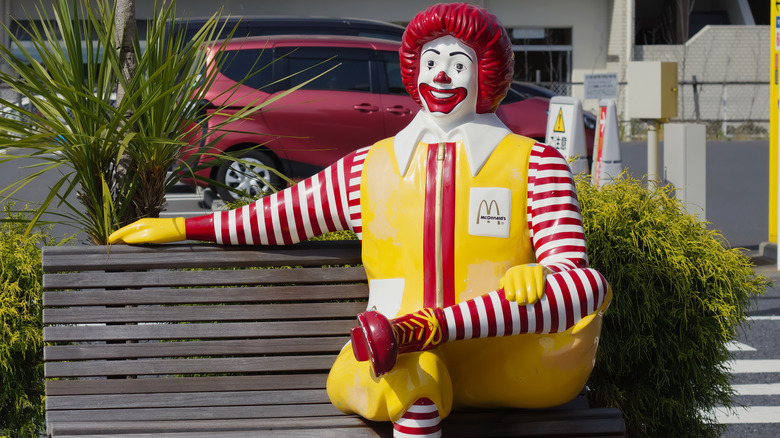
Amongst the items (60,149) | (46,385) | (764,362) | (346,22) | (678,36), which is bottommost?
(764,362)

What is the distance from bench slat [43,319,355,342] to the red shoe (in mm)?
734

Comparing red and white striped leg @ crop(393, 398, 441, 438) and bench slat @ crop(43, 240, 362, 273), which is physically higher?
bench slat @ crop(43, 240, 362, 273)

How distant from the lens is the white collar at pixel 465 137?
2.63 meters

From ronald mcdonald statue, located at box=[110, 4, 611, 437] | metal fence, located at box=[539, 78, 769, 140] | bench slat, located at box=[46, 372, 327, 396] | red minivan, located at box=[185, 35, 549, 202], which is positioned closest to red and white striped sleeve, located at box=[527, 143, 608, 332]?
ronald mcdonald statue, located at box=[110, 4, 611, 437]

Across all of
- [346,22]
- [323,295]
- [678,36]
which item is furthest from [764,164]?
[323,295]

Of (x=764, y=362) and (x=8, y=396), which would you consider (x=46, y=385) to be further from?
(x=764, y=362)

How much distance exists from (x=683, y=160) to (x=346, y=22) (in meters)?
5.39

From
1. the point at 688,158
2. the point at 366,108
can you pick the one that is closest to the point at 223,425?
Answer: the point at 688,158

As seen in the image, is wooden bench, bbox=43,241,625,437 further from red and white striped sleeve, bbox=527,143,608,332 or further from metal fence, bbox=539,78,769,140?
metal fence, bbox=539,78,769,140

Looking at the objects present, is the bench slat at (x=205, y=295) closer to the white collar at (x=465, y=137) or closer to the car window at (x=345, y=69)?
the white collar at (x=465, y=137)

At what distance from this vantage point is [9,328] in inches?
123

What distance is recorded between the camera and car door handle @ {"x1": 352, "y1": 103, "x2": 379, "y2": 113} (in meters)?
9.84

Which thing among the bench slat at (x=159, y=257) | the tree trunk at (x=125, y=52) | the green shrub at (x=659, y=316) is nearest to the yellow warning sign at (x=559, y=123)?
the green shrub at (x=659, y=316)

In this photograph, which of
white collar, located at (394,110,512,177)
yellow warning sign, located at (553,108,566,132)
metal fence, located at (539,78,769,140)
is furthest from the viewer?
A: metal fence, located at (539,78,769,140)
